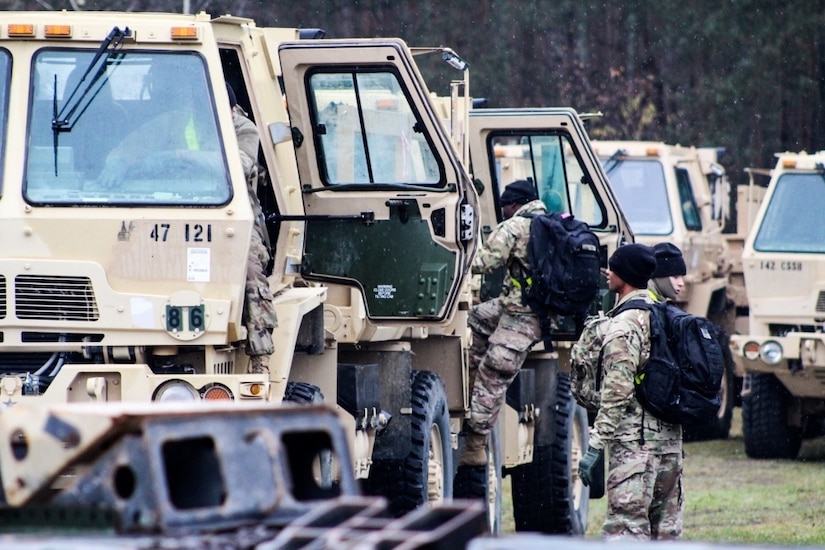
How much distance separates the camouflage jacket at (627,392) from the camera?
7.14m

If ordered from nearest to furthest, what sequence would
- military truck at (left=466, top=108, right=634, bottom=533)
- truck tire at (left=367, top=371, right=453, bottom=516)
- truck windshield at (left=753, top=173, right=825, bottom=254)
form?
truck tire at (left=367, top=371, right=453, bottom=516), military truck at (left=466, top=108, right=634, bottom=533), truck windshield at (left=753, top=173, right=825, bottom=254)

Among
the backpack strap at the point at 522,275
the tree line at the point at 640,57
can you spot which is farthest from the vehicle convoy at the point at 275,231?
the tree line at the point at 640,57

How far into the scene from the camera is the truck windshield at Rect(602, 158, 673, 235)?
1639cm

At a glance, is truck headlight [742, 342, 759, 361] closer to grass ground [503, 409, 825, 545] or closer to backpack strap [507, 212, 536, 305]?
grass ground [503, 409, 825, 545]

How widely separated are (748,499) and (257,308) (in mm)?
6164

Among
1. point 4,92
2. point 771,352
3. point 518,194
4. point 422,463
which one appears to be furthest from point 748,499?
point 4,92

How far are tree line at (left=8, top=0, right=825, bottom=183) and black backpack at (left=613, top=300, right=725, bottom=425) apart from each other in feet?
60.0

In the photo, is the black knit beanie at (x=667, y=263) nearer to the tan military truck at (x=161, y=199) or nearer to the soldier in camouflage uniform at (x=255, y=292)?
the tan military truck at (x=161, y=199)

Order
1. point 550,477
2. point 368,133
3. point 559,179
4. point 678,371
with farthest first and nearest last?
point 550,477 < point 559,179 < point 368,133 < point 678,371

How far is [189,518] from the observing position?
12.3 feet

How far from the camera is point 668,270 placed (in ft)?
25.6

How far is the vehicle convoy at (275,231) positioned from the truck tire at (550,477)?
0.02 m

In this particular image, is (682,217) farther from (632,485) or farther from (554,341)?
(632,485)

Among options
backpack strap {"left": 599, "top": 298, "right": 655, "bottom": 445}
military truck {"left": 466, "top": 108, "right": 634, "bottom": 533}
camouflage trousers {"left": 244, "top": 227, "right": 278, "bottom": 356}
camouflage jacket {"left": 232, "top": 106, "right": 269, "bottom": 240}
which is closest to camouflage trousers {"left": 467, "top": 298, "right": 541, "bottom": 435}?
military truck {"left": 466, "top": 108, "right": 634, "bottom": 533}
